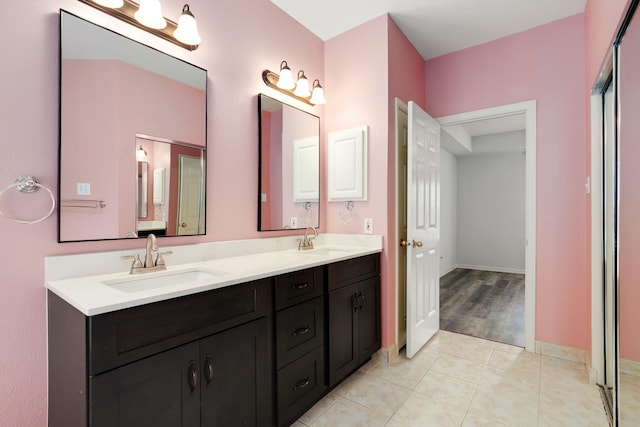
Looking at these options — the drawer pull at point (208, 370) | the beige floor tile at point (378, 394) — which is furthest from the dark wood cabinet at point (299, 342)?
the drawer pull at point (208, 370)

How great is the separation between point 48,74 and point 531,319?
11.2 ft

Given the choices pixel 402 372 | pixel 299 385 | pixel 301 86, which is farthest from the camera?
pixel 301 86

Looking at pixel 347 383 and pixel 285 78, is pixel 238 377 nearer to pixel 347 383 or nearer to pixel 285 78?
pixel 347 383

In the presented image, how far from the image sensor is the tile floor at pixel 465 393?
A: 1.71 metres

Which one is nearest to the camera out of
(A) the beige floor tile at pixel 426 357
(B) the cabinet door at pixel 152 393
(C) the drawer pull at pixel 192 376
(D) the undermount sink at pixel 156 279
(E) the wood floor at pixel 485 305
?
(B) the cabinet door at pixel 152 393

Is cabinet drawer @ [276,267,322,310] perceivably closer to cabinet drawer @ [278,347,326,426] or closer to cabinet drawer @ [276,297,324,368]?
cabinet drawer @ [276,297,324,368]

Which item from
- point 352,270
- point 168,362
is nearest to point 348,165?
point 352,270

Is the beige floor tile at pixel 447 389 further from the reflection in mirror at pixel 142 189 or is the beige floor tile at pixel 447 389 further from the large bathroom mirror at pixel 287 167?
the reflection in mirror at pixel 142 189

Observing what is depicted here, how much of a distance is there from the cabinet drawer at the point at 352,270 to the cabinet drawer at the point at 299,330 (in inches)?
6.6

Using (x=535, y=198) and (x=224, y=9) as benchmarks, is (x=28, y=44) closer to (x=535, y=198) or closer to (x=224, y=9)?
(x=224, y=9)

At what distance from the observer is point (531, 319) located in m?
2.53

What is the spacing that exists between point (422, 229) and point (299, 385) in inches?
59.8

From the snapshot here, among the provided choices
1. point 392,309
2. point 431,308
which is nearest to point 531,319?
point 431,308

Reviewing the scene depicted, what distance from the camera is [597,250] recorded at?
2.02m
